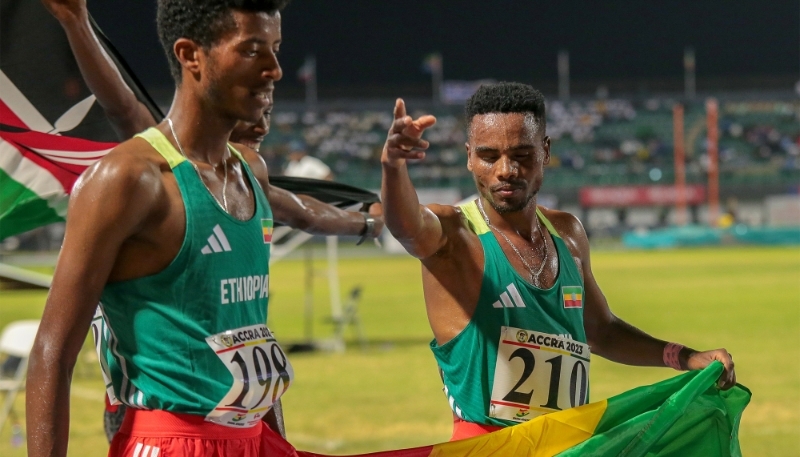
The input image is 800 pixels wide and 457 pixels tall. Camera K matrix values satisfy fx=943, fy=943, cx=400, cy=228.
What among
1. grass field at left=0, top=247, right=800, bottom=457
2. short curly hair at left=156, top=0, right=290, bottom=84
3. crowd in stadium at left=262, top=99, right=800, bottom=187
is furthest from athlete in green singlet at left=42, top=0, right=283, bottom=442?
crowd in stadium at left=262, top=99, right=800, bottom=187

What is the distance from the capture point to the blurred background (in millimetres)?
9922

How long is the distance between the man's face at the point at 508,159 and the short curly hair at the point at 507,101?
24 mm

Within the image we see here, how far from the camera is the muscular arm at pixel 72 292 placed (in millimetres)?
2240

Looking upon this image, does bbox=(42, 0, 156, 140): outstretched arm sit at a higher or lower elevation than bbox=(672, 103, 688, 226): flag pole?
lower

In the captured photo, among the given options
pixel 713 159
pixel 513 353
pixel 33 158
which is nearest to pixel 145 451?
pixel 513 353

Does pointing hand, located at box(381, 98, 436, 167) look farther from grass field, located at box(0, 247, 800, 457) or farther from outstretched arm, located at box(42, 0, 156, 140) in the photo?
grass field, located at box(0, 247, 800, 457)

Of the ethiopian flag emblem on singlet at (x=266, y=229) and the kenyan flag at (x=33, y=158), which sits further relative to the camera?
the kenyan flag at (x=33, y=158)

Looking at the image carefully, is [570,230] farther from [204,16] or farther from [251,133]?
[204,16]

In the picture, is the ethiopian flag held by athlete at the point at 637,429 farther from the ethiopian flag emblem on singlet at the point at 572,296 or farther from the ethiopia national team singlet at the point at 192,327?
the ethiopia national team singlet at the point at 192,327

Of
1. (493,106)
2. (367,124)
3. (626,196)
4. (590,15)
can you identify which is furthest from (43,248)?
(590,15)

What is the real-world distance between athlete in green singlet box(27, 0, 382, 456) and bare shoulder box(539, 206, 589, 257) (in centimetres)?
149

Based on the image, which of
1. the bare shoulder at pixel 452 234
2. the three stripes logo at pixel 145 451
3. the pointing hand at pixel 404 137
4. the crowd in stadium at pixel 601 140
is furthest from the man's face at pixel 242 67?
the crowd in stadium at pixel 601 140

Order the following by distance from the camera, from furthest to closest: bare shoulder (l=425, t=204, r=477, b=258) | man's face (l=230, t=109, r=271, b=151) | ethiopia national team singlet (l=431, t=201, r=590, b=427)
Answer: man's face (l=230, t=109, r=271, b=151)
bare shoulder (l=425, t=204, r=477, b=258)
ethiopia national team singlet (l=431, t=201, r=590, b=427)

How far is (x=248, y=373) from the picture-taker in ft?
8.27
